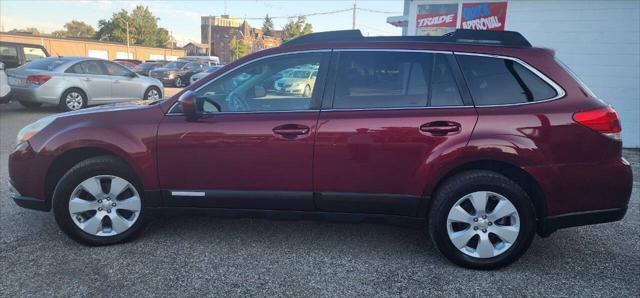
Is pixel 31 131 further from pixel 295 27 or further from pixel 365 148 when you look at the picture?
pixel 295 27

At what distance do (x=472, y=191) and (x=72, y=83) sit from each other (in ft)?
34.5

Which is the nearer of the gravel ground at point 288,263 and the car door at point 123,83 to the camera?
the gravel ground at point 288,263

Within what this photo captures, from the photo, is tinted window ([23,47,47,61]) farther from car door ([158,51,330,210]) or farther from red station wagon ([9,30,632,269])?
car door ([158,51,330,210])

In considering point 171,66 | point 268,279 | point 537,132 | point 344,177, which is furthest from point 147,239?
point 171,66

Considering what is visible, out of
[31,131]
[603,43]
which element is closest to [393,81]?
[31,131]

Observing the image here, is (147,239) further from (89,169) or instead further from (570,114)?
(570,114)

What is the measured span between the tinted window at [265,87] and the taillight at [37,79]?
29.0 feet

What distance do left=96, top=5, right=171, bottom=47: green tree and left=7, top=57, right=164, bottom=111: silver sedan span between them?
6599cm

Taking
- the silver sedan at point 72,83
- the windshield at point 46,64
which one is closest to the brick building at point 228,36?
the silver sedan at point 72,83

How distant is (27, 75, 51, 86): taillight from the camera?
10.0 m

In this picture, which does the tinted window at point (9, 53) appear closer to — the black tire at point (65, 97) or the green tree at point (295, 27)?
the black tire at point (65, 97)

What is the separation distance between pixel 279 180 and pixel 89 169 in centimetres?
148

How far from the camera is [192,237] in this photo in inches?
142

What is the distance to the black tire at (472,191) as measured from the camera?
300 cm
